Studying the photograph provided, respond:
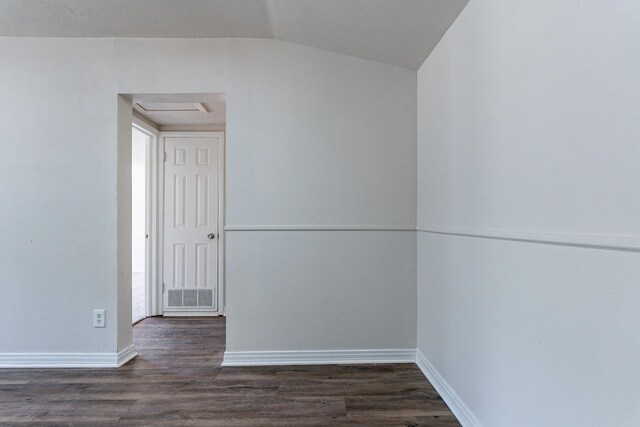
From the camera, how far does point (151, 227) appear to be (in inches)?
145

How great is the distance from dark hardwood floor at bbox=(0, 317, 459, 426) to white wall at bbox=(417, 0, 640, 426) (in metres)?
0.38

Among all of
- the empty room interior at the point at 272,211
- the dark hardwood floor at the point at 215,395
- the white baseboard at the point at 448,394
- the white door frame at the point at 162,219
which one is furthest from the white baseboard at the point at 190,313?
the white baseboard at the point at 448,394

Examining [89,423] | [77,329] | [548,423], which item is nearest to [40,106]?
[77,329]

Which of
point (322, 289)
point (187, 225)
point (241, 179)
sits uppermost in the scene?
point (241, 179)

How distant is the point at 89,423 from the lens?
5.66ft

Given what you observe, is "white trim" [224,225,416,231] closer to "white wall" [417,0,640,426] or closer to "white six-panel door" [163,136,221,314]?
"white wall" [417,0,640,426]

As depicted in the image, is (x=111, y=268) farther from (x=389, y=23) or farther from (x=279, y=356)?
(x=389, y=23)

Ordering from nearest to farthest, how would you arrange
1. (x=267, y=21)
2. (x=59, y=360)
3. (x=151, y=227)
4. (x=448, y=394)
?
(x=448, y=394) → (x=267, y=21) → (x=59, y=360) → (x=151, y=227)

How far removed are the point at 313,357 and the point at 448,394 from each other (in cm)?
92

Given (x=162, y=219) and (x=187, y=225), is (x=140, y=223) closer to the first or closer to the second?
(x=162, y=219)

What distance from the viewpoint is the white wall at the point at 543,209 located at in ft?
2.83

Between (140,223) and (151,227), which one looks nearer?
(151,227)

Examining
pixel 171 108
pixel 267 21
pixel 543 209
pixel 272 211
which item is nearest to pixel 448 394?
pixel 543 209

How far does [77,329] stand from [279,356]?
142 cm
